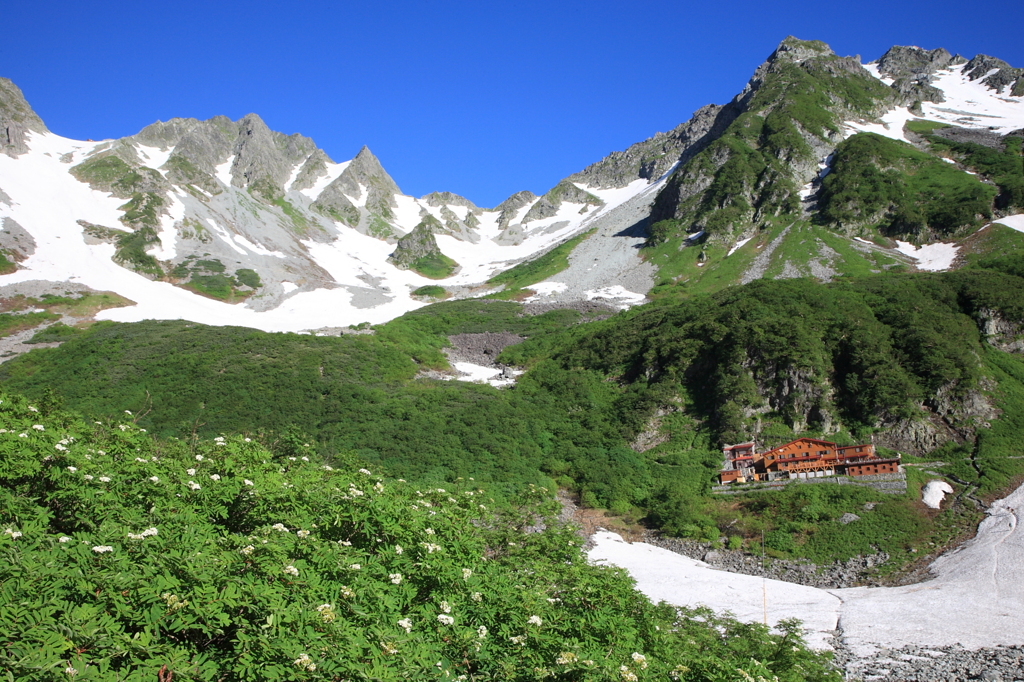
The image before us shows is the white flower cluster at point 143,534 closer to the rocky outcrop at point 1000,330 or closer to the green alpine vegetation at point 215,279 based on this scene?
the rocky outcrop at point 1000,330

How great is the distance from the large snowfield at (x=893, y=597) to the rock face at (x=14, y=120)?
114 m

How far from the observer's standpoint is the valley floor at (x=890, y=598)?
13.9 meters

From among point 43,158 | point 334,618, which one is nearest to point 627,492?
point 334,618

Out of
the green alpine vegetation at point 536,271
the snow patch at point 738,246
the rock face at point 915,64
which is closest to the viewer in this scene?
the snow patch at point 738,246

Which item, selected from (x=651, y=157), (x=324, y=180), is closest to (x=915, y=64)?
(x=651, y=157)

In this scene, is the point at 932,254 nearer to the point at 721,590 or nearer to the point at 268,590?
the point at 721,590

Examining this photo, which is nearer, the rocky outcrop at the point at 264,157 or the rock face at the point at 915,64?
the rock face at the point at 915,64

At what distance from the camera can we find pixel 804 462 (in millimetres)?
27219

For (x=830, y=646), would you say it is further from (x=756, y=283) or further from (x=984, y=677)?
(x=756, y=283)

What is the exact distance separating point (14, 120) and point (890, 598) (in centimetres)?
13657

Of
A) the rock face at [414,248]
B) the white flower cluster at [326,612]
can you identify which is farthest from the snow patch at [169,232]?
the white flower cluster at [326,612]

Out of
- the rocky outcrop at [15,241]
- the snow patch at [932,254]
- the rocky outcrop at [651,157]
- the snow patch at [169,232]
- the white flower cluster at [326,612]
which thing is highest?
the rocky outcrop at [651,157]

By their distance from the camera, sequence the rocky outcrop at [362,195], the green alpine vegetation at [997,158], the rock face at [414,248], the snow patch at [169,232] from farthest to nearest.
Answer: the rocky outcrop at [362,195] < the rock face at [414,248] < the snow patch at [169,232] < the green alpine vegetation at [997,158]

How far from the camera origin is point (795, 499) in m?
24.2
